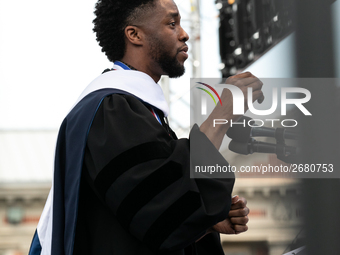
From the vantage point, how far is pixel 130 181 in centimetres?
119

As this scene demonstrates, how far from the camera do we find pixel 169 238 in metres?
1.17

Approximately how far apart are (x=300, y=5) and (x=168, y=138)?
2.02ft

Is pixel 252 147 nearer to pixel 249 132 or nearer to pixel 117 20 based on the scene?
pixel 249 132

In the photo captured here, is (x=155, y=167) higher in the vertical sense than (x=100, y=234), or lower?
higher

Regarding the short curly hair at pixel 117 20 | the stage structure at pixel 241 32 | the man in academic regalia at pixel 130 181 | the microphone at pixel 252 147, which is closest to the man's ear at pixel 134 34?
the short curly hair at pixel 117 20

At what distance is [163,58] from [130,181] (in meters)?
0.57

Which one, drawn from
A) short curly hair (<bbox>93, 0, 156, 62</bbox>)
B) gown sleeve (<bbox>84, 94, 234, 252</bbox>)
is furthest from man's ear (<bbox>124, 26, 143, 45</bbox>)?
gown sleeve (<bbox>84, 94, 234, 252</bbox>)


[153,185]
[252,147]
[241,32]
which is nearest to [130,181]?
[153,185]

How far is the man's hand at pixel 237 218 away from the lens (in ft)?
4.80

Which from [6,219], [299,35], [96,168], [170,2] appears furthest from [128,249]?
[6,219]

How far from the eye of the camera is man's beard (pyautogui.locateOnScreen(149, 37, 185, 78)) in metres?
1.59

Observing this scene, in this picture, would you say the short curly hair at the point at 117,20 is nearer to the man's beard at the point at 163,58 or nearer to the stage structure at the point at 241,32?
the man's beard at the point at 163,58

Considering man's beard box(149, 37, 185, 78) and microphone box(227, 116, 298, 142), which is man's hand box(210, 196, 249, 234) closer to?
microphone box(227, 116, 298, 142)

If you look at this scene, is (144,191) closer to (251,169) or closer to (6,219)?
(251,169)
